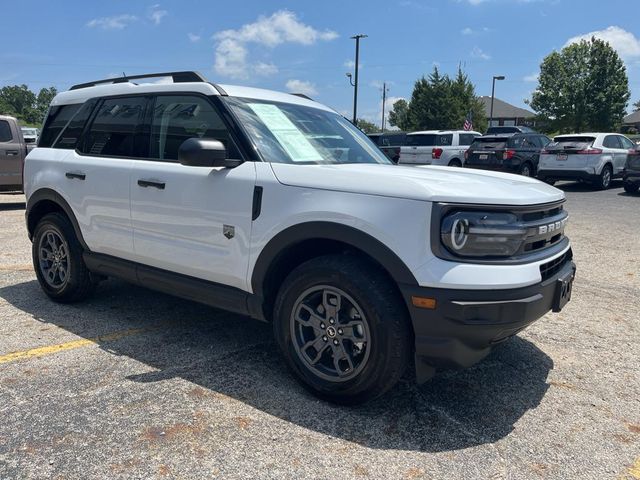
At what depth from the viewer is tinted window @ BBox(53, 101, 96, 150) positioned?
4.67m

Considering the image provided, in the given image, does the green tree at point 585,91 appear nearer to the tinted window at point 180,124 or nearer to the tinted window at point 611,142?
the tinted window at point 611,142

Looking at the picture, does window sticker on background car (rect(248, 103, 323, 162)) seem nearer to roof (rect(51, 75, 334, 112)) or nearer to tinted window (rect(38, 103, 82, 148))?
roof (rect(51, 75, 334, 112))

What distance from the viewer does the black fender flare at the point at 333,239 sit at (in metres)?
2.79

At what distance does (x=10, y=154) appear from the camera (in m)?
11.5

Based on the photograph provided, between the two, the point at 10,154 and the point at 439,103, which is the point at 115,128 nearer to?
the point at 10,154

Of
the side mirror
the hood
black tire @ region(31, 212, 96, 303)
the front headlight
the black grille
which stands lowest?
black tire @ region(31, 212, 96, 303)

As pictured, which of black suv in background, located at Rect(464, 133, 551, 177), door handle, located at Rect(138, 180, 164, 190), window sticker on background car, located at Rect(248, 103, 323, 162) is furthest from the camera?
black suv in background, located at Rect(464, 133, 551, 177)

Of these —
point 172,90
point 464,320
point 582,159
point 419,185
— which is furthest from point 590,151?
point 464,320

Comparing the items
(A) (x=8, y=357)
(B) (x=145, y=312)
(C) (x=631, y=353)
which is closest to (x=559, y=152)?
(C) (x=631, y=353)

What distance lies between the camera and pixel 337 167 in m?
3.36

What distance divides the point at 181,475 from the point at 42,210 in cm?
345

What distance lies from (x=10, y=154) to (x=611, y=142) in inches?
625

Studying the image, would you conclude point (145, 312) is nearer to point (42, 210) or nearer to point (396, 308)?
point (42, 210)

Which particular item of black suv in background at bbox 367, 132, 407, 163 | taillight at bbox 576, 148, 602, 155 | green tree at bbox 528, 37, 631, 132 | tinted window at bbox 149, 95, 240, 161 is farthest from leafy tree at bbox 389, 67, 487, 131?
Answer: tinted window at bbox 149, 95, 240, 161
